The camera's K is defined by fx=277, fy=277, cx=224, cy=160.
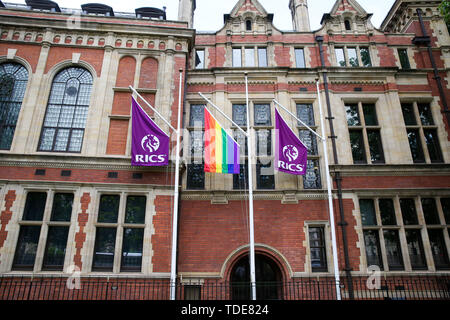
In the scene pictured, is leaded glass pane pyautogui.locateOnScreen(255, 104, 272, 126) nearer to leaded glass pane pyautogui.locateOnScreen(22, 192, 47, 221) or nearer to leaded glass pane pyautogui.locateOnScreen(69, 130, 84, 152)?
leaded glass pane pyautogui.locateOnScreen(69, 130, 84, 152)

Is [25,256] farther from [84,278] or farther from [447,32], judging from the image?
[447,32]

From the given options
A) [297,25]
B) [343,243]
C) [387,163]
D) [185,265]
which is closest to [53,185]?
[185,265]

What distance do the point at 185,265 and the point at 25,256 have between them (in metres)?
6.56

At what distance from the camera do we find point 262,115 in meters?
15.3

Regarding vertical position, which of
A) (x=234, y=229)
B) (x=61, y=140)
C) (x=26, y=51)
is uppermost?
(x=26, y=51)

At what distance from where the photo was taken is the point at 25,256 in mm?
11414

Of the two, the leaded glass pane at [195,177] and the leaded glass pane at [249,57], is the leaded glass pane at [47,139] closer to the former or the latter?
the leaded glass pane at [195,177]

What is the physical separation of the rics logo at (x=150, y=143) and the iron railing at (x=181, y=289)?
5.30 meters

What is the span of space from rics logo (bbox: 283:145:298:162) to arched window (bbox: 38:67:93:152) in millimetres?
9570

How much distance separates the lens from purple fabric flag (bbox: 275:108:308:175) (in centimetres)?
1214

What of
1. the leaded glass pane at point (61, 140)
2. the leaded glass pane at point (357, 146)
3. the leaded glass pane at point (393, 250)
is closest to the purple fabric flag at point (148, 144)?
the leaded glass pane at point (61, 140)

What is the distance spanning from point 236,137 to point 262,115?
1.95 meters

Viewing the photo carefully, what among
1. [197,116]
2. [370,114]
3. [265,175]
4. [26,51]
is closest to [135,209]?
[197,116]

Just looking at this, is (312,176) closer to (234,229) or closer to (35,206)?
(234,229)
